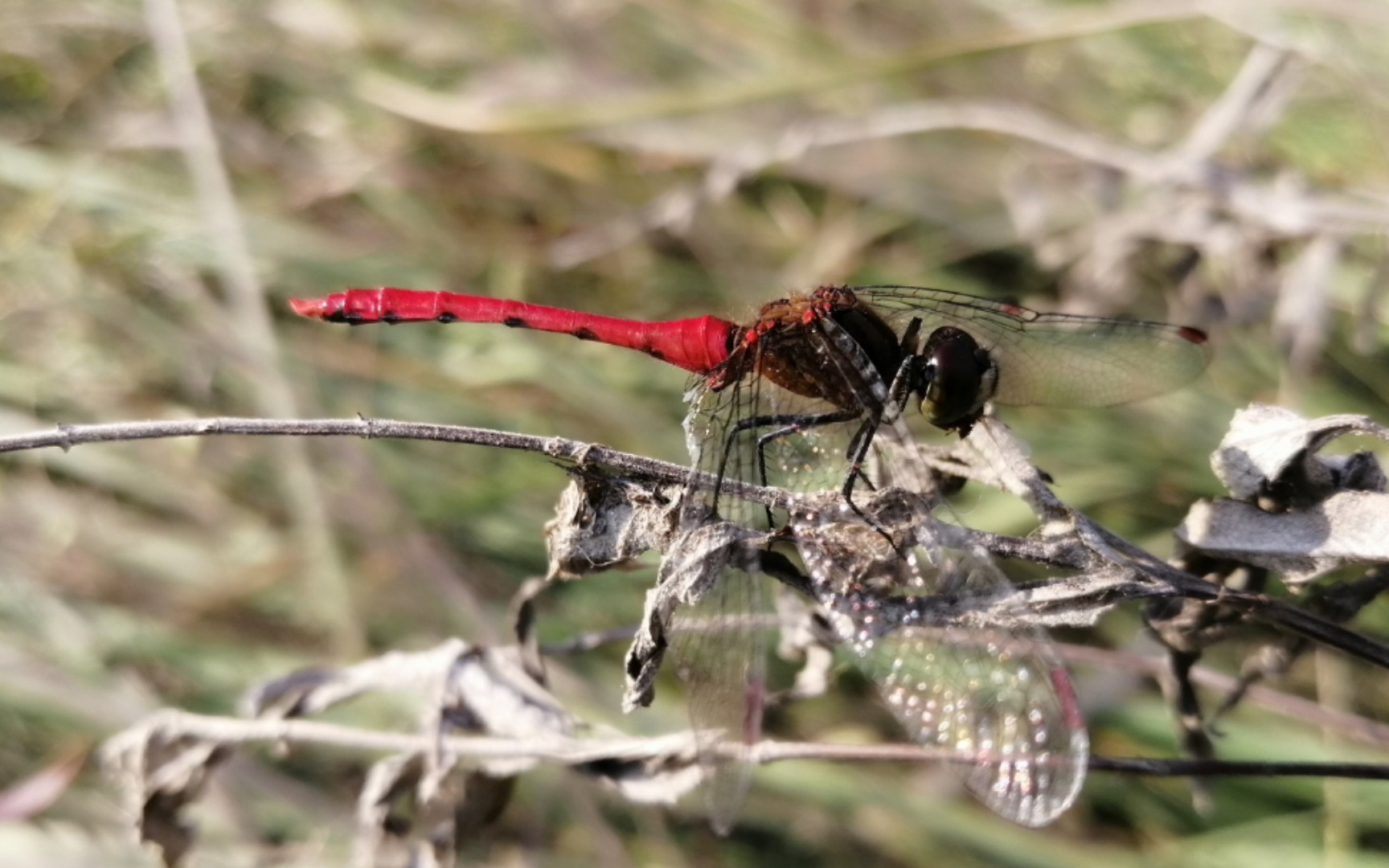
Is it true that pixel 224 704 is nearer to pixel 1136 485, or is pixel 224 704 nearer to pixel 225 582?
pixel 225 582

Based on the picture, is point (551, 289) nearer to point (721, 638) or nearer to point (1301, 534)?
point (721, 638)

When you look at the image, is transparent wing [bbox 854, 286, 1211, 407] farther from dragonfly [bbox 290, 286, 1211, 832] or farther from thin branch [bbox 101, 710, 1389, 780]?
thin branch [bbox 101, 710, 1389, 780]

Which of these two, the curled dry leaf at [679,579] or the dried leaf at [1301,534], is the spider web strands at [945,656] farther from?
the dried leaf at [1301,534]

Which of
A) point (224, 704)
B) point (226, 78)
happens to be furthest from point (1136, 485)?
point (226, 78)

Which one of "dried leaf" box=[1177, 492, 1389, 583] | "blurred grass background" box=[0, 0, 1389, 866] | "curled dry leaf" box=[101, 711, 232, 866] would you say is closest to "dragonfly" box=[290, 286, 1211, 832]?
"dried leaf" box=[1177, 492, 1389, 583]

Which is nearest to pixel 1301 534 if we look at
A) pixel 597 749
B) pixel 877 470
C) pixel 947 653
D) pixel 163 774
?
pixel 947 653
